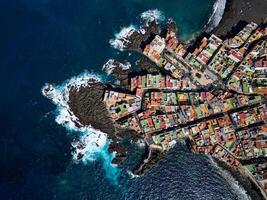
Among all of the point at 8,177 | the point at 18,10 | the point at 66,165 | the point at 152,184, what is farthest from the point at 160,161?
the point at 18,10

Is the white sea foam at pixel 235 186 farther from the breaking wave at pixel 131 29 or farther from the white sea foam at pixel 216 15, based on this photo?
the breaking wave at pixel 131 29

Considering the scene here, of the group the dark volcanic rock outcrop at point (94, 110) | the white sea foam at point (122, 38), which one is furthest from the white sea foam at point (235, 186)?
the white sea foam at point (122, 38)

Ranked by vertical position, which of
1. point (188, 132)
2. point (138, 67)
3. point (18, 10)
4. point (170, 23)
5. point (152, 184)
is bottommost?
point (152, 184)

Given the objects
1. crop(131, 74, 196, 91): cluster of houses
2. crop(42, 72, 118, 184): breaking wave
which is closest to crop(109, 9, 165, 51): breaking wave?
crop(42, 72, 118, 184): breaking wave

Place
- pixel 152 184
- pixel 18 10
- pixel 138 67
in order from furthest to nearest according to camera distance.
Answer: pixel 18 10
pixel 138 67
pixel 152 184

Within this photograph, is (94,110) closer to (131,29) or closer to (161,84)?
(161,84)

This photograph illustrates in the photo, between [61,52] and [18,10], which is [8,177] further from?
[18,10]
